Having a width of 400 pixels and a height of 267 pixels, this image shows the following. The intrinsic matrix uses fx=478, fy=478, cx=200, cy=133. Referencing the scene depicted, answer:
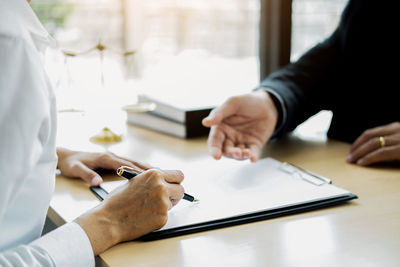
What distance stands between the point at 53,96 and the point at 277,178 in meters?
0.50

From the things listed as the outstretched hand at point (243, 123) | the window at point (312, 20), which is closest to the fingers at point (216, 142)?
the outstretched hand at point (243, 123)

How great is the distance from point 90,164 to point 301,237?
0.48 meters

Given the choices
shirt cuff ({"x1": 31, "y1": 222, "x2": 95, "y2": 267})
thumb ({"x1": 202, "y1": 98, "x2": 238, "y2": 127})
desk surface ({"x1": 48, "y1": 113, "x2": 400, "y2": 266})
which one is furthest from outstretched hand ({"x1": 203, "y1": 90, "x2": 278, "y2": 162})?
shirt cuff ({"x1": 31, "y1": 222, "x2": 95, "y2": 267})

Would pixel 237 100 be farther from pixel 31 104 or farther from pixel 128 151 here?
pixel 31 104

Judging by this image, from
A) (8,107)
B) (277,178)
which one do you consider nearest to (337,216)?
(277,178)

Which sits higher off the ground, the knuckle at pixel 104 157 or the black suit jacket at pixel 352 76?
the black suit jacket at pixel 352 76

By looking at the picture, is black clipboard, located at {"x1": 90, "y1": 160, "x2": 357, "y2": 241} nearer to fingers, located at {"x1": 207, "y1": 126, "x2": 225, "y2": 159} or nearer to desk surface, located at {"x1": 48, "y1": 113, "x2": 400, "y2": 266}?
desk surface, located at {"x1": 48, "y1": 113, "x2": 400, "y2": 266}

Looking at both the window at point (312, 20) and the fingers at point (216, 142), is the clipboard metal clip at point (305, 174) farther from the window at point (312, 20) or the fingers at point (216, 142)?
the window at point (312, 20)

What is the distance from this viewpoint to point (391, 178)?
1000 millimetres

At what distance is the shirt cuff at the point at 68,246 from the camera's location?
645 mm

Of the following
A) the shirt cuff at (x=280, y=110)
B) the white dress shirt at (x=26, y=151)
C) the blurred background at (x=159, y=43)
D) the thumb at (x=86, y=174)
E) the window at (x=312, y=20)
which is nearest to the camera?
the white dress shirt at (x=26, y=151)

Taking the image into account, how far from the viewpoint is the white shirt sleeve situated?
2.01 feet

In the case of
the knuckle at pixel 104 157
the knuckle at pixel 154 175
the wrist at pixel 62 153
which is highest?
the knuckle at pixel 154 175

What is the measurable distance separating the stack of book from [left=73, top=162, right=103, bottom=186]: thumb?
1.37 ft
